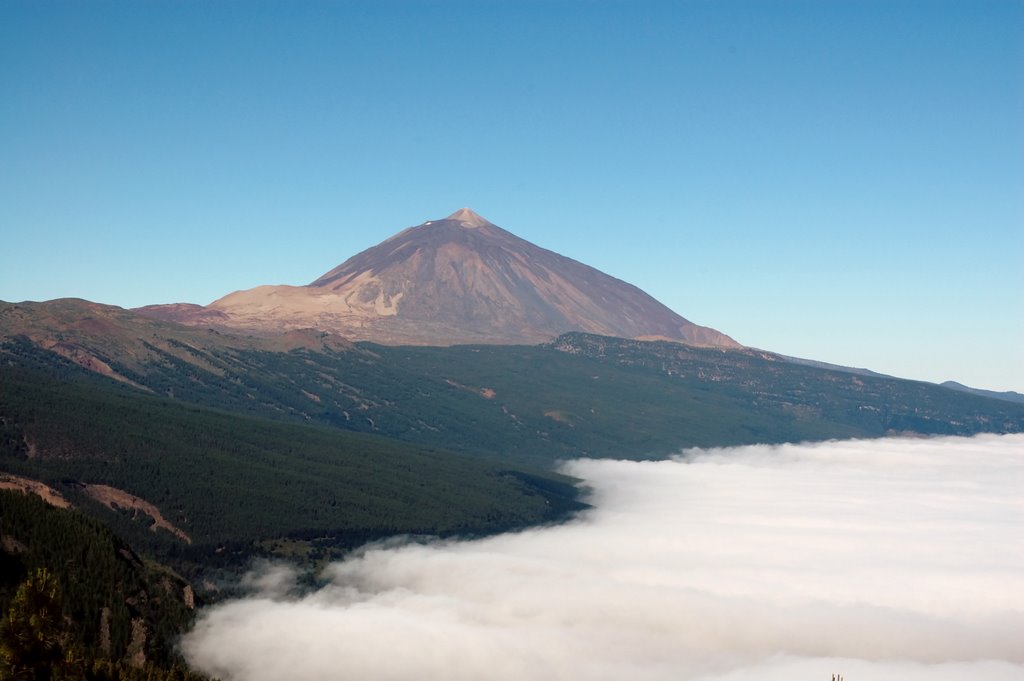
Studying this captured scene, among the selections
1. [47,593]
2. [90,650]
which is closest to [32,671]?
[47,593]

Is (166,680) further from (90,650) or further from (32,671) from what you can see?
(90,650)

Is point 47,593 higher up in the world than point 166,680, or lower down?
higher up

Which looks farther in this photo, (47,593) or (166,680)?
(166,680)

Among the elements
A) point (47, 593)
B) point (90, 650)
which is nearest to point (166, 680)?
point (47, 593)

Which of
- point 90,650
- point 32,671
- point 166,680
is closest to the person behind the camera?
point 32,671

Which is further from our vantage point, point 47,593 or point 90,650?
point 90,650

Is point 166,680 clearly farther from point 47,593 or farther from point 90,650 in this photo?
point 90,650

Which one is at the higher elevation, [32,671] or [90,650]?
[32,671]

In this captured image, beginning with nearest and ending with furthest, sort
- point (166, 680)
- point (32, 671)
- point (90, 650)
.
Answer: point (32, 671) → point (166, 680) → point (90, 650)
